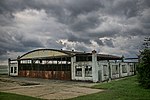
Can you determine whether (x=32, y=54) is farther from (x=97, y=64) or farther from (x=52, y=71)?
(x=97, y=64)

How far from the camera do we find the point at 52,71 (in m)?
35.1

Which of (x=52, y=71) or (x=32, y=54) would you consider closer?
(x=52, y=71)

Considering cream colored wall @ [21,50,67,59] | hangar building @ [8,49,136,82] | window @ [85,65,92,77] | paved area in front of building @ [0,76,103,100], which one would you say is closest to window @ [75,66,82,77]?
hangar building @ [8,49,136,82]

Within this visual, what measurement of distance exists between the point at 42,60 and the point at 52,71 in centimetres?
548

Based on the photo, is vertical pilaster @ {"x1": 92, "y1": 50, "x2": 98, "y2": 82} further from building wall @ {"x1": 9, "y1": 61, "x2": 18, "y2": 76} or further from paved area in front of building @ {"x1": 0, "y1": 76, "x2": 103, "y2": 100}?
building wall @ {"x1": 9, "y1": 61, "x2": 18, "y2": 76}

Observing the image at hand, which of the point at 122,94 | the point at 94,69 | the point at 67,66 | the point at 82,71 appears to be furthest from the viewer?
the point at 67,66

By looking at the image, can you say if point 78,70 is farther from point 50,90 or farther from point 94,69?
point 50,90

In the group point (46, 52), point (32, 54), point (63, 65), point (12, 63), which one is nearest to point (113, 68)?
point (63, 65)

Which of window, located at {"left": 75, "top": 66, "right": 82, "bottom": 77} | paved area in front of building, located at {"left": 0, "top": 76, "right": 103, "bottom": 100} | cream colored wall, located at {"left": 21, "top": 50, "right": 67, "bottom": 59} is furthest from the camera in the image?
cream colored wall, located at {"left": 21, "top": 50, "right": 67, "bottom": 59}

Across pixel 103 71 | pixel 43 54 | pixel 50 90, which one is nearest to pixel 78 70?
pixel 103 71

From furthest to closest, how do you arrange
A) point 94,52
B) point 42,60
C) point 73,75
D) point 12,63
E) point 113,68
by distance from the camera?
1. point 12,63
2. point 42,60
3. point 113,68
4. point 73,75
5. point 94,52

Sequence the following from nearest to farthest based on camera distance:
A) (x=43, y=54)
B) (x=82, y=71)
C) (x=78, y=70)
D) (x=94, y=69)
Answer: (x=94, y=69), (x=82, y=71), (x=78, y=70), (x=43, y=54)

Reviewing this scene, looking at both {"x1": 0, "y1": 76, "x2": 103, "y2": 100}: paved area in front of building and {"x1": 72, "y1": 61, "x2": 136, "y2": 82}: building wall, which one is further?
{"x1": 72, "y1": 61, "x2": 136, "y2": 82}: building wall

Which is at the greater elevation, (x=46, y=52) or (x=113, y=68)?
(x=46, y=52)
